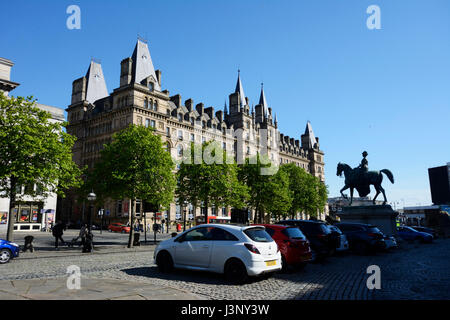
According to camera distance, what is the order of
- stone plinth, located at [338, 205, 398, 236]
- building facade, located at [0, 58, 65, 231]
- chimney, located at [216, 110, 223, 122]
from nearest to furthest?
A: stone plinth, located at [338, 205, 398, 236] → building facade, located at [0, 58, 65, 231] → chimney, located at [216, 110, 223, 122]

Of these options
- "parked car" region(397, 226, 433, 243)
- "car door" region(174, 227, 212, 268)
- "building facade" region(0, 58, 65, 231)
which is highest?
"building facade" region(0, 58, 65, 231)

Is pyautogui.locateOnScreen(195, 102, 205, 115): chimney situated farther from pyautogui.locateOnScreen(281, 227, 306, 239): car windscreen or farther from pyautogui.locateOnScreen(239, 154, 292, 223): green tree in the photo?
pyautogui.locateOnScreen(281, 227, 306, 239): car windscreen

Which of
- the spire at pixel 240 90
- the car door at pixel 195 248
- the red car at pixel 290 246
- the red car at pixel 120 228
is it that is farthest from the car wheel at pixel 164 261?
the spire at pixel 240 90

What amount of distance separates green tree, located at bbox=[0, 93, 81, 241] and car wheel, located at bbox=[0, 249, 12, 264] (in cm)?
680

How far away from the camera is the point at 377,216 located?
27.6 metres

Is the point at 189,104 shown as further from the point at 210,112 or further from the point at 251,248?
the point at 251,248

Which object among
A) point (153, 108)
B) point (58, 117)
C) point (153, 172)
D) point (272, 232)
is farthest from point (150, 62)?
point (272, 232)

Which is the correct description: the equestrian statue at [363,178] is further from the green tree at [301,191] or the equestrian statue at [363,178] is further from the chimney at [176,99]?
the chimney at [176,99]

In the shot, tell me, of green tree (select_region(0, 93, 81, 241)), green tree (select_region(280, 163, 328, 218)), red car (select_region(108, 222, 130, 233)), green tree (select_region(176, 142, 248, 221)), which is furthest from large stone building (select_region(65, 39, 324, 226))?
green tree (select_region(0, 93, 81, 241))

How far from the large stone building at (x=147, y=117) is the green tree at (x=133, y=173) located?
18.7 metres

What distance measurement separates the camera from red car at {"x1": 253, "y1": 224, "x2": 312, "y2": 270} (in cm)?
1118

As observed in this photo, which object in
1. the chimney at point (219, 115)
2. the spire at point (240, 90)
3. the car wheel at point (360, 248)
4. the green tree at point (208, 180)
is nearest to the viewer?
the car wheel at point (360, 248)

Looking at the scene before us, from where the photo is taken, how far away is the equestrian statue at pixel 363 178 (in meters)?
28.9

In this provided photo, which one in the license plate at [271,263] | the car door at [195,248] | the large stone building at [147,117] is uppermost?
the large stone building at [147,117]
